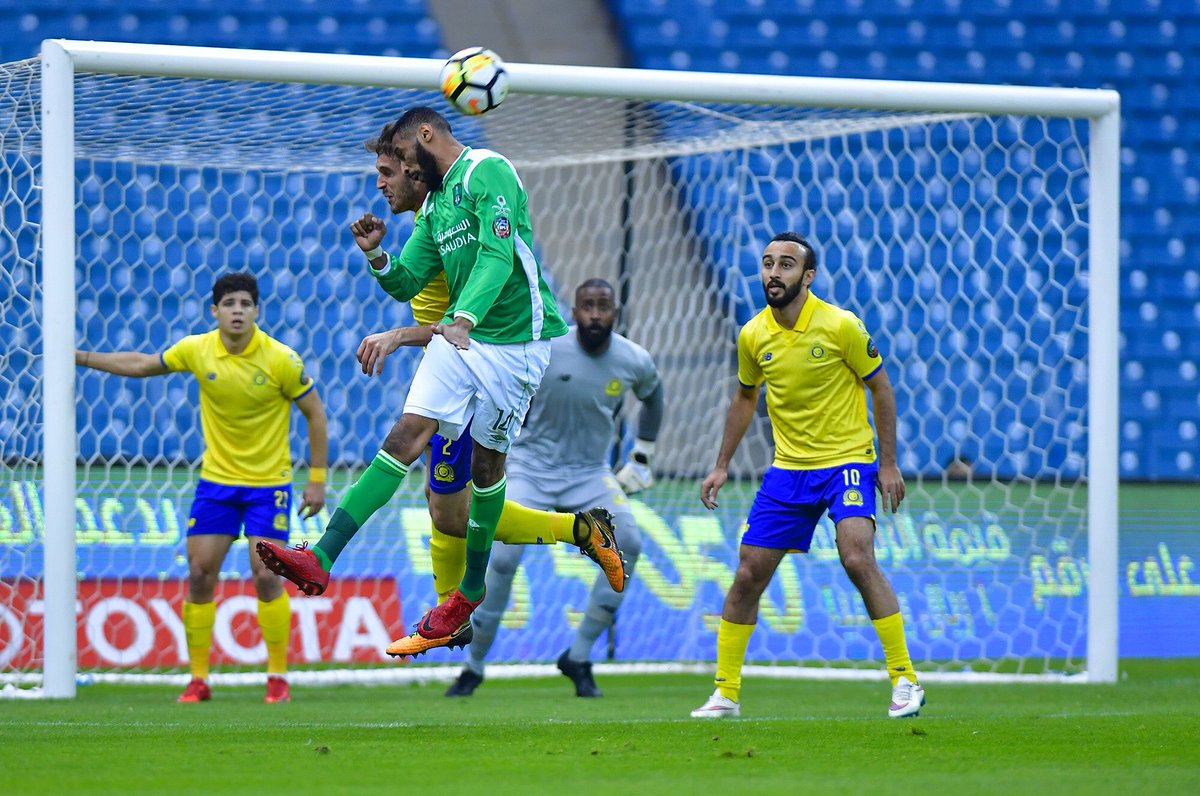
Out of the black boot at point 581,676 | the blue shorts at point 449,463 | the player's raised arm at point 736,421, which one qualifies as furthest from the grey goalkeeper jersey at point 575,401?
the blue shorts at point 449,463

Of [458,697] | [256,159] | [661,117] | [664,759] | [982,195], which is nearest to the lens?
[664,759]

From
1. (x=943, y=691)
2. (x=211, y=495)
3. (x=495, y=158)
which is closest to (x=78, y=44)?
(x=211, y=495)

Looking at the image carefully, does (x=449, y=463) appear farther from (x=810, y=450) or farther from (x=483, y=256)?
(x=810, y=450)

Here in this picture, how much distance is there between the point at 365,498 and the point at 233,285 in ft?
8.27

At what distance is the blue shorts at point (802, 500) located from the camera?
228 inches

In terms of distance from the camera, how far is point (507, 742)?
477cm

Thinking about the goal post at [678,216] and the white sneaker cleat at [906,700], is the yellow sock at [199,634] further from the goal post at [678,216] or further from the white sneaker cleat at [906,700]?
the white sneaker cleat at [906,700]

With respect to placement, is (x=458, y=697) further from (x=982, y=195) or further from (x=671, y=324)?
(x=982, y=195)

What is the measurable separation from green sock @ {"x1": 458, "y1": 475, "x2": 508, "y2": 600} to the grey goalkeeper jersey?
7.36ft

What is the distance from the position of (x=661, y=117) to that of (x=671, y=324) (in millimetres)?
1836

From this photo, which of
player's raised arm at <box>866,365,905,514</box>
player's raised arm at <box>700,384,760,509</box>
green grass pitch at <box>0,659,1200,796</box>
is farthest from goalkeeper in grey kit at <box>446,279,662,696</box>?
player's raised arm at <box>866,365,905,514</box>

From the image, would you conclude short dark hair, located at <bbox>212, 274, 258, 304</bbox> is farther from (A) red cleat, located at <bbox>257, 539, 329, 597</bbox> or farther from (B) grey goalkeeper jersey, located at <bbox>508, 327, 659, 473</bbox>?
(A) red cleat, located at <bbox>257, 539, 329, 597</bbox>

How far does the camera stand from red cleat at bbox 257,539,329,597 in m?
4.55

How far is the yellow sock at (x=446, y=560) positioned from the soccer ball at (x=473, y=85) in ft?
5.27
